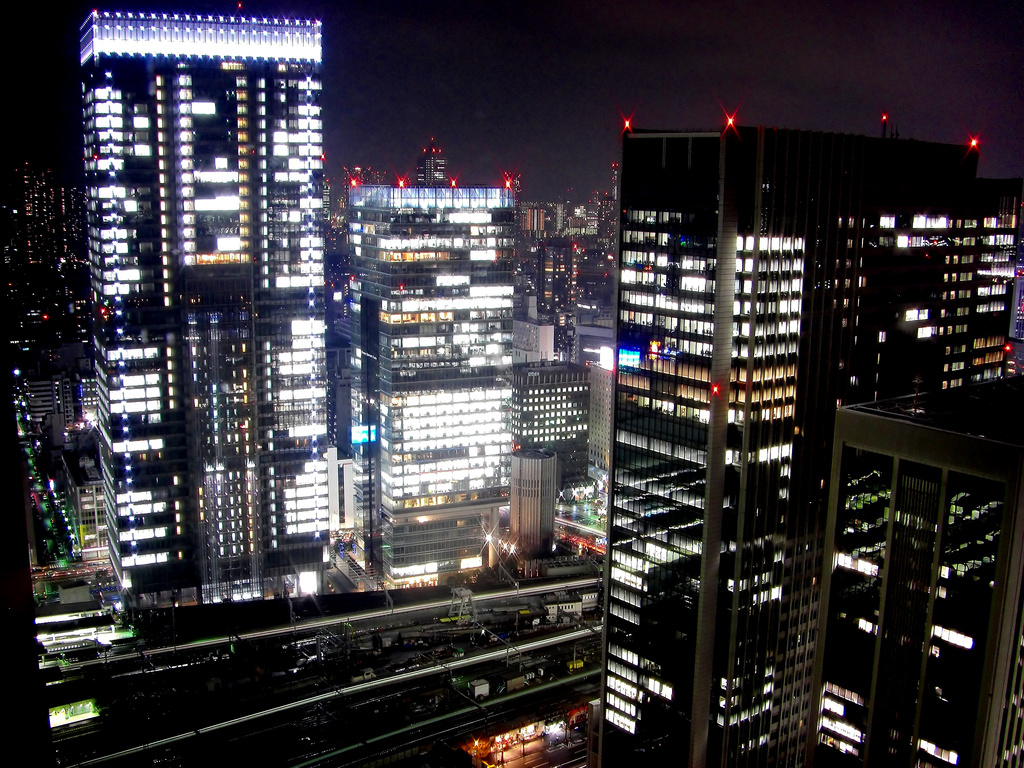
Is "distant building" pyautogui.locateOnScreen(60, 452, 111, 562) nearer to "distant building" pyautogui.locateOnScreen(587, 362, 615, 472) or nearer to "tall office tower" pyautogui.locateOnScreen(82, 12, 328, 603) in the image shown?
"tall office tower" pyautogui.locateOnScreen(82, 12, 328, 603)

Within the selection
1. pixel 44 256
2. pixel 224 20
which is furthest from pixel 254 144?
pixel 44 256

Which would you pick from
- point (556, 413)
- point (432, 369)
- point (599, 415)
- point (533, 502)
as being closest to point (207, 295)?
point (432, 369)

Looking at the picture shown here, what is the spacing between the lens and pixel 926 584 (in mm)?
13102

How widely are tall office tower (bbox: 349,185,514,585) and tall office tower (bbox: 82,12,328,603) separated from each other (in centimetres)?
232

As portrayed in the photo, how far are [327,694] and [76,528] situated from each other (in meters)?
12.4

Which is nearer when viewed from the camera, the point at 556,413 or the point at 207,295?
the point at 207,295

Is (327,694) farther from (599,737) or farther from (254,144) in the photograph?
(254,144)

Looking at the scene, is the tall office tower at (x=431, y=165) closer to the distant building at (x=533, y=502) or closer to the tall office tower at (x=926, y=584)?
the distant building at (x=533, y=502)

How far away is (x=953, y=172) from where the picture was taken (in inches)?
711

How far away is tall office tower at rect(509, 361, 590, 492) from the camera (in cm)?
3538

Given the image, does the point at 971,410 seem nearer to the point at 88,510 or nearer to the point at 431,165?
the point at 431,165

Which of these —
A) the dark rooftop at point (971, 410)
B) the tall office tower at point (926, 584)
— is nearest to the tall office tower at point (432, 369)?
the tall office tower at point (926, 584)

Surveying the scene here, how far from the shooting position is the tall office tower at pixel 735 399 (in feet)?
47.6

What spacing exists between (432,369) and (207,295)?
6611mm
